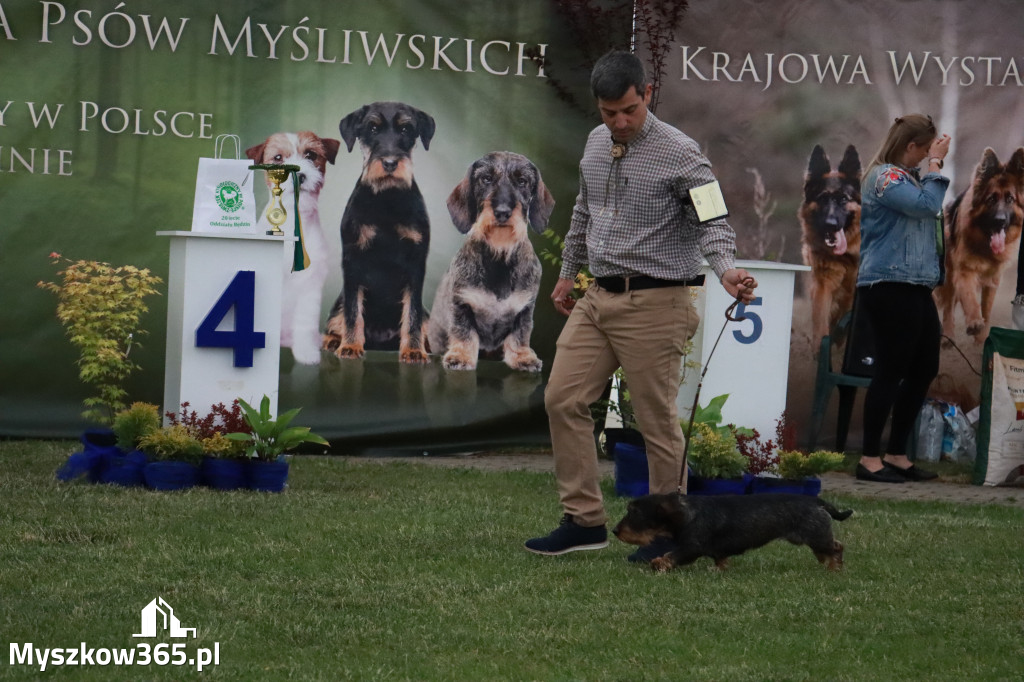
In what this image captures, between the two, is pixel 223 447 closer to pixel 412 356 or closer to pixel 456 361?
pixel 412 356

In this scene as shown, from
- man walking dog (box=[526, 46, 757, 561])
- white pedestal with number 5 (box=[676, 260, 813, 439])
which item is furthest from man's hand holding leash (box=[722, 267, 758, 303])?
white pedestal with number 5 (box=[676, 260, 813, 439])

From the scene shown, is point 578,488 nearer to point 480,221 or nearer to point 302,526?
point 302,526

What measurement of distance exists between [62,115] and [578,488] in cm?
455

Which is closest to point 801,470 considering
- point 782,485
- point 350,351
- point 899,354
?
point 782,485

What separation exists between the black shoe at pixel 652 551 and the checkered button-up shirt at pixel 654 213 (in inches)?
36.3

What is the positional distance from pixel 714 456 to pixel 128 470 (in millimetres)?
2740

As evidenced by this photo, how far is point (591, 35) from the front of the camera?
838 centimetres

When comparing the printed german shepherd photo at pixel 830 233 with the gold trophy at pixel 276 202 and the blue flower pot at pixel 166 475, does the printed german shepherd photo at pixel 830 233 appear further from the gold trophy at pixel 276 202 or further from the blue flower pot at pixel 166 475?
the blue flower pot at pixel 166 475

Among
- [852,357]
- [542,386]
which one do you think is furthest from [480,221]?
[852,357]

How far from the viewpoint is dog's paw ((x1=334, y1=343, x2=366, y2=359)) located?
8305 mm

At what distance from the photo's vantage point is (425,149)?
835 cm

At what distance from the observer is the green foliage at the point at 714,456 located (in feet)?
20.6

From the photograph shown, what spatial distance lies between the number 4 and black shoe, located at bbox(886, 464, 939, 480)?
369cm

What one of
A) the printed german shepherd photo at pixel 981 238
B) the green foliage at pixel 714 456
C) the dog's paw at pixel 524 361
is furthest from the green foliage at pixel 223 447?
the printed german shepherd photo at pixel 981 238
